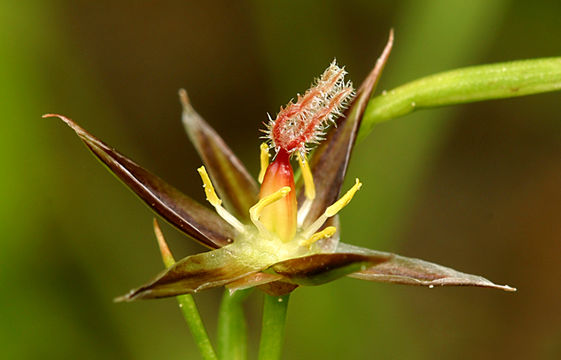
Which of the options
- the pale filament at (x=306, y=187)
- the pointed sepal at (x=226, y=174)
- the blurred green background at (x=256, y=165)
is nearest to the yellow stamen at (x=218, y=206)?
the pointed sepal at (x=226, y=174)

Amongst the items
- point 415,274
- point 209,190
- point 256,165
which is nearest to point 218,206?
point 209,190

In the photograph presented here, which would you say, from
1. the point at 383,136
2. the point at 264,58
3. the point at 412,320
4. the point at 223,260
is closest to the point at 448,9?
the point at 383,136

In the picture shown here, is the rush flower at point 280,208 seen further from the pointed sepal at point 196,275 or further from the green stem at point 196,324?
the green stem at point 196,324

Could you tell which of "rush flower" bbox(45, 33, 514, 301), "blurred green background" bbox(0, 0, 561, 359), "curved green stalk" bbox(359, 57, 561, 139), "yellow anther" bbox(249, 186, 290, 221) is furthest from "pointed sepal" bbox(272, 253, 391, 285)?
"blurred green background" bbox(0, 0, 561, 359)

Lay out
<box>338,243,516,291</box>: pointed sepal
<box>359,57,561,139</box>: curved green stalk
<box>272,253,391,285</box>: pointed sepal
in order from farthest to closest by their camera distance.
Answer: <box>359,57,561,139</box>: curved green stalk < <box>338,243,516,291</box>: pointed sepal < <box>272,253,391,285</box>: pointed sepal

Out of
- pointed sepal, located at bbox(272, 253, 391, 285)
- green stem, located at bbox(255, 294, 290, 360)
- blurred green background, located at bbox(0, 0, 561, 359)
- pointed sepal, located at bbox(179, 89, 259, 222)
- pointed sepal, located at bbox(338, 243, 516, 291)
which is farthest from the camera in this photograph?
blurred green background, located at bbox(0, 0, 561, 359)

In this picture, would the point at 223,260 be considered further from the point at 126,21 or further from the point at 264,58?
the point at 126,21

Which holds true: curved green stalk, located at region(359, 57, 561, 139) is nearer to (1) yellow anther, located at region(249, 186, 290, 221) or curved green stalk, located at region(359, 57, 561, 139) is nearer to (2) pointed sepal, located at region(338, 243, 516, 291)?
(1) yellow anther, located at region(249, 186, 290, 221)
